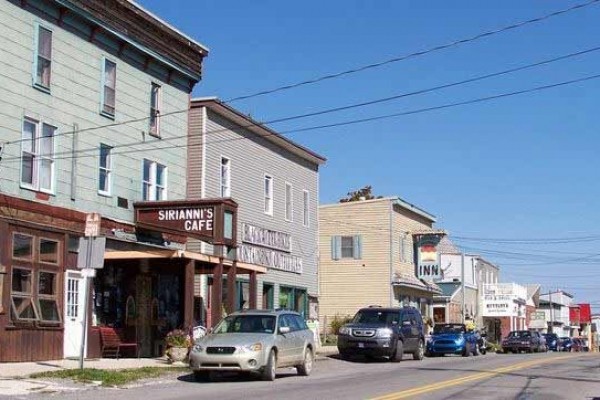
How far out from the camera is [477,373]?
928 inches

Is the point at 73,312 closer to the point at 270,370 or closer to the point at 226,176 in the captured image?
the point at 270,370

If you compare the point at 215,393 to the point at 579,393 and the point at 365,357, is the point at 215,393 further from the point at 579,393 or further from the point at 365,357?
the point at 365,357

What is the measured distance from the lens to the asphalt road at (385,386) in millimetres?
16266

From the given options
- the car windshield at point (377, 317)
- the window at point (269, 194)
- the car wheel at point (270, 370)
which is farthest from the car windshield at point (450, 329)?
the car wheel at point (270, 370)

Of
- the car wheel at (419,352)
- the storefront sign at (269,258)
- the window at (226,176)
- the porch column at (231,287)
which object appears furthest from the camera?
the storefront sign at (269,258)

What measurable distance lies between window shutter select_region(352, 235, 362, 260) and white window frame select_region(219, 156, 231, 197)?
17.1 m

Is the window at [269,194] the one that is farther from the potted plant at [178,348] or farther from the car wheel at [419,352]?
the potted plant at [178,348]

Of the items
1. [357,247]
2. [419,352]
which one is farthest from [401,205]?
[419,352]

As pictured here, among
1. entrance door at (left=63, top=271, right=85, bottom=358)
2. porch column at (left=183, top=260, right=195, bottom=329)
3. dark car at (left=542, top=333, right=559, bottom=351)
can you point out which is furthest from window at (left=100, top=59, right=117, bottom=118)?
dark car at (left=542, top=333, right=559, bottom=351)

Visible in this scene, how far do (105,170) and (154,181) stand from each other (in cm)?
255

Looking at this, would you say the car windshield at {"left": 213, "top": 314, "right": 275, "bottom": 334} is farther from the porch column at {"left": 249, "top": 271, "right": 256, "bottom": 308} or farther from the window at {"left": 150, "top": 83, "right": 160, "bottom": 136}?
the window at {"left": 150, "top": 83, "right": 160, "bottom": 136}

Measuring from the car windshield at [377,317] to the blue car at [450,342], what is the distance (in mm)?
7308

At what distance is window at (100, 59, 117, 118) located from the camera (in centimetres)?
2534

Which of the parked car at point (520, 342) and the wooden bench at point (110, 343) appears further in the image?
the parked car at point (520, 342)
